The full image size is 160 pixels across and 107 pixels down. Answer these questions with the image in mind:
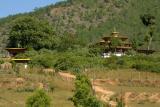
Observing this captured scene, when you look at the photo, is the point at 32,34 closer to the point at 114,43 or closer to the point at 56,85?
the point at 114,43

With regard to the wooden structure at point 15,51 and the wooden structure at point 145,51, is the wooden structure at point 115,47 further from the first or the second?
the wooden structure at point 15,51

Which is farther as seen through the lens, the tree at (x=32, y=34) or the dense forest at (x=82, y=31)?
the tree at (x=32, y=34)

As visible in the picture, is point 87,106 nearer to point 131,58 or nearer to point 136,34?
point 131,58

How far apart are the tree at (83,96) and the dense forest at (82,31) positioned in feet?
60.5

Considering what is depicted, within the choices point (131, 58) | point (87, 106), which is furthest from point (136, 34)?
point (87, 106)

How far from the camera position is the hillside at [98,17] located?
93312 mm

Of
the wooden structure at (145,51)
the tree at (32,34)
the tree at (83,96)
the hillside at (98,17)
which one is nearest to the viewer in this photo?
the tree at (83,96)

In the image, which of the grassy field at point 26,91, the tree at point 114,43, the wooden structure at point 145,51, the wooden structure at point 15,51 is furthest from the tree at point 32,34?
the grassy field at point 26,91

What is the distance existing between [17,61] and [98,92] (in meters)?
20.3

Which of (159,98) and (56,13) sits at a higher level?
(56,13)

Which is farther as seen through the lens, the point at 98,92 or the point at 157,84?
the point at 157,84

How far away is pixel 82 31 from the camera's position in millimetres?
95438

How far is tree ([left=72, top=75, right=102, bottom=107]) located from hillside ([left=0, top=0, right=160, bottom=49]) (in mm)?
48303

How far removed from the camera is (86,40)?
89688mm
